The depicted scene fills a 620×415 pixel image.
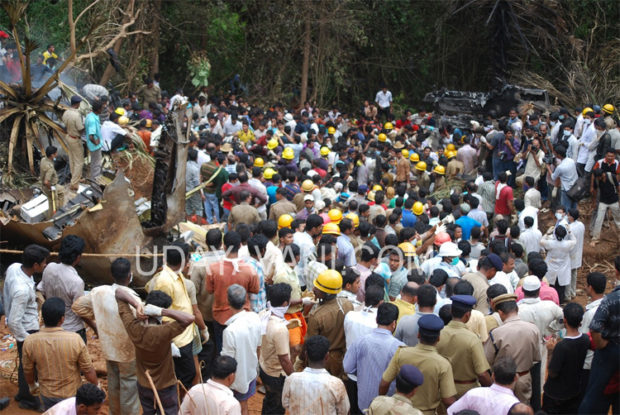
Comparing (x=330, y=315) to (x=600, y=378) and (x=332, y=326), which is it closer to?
(x=332, y=326)

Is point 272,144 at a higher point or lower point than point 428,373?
higher

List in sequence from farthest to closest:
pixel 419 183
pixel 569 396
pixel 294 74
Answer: pixel 294 74 → pixel 419 183 → pixel 569 396

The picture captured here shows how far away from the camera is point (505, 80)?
64.2ft

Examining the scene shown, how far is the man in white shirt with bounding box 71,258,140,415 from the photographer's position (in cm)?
587

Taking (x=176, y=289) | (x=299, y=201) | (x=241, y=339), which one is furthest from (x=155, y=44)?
(x=241, y=339)

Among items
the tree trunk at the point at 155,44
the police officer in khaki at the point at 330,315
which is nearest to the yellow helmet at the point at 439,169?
the police officer in khaki at the point at 330,315

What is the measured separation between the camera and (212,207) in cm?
1155

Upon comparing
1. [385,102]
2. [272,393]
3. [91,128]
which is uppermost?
[91,128]

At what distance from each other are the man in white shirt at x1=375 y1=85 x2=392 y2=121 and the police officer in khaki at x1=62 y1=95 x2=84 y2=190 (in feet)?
37.7

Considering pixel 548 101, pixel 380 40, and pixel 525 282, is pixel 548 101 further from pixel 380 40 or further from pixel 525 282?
pixel 525 282

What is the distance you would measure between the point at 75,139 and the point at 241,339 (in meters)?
6.55

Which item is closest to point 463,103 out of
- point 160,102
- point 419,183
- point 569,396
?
point 419,183

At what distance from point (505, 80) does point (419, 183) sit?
7.42 metres

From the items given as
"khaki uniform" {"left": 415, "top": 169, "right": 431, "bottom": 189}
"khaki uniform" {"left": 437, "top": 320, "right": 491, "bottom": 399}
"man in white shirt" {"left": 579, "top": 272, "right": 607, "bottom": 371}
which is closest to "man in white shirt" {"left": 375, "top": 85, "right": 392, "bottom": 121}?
"khaki uniform" {"left": 415, "top": 169, "right": 431, "bottom": 189}
